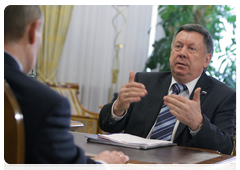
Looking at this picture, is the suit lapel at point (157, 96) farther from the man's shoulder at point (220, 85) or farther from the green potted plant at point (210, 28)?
the green potted plant at point (210, 28)

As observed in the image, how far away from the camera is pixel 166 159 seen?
3.60 feet

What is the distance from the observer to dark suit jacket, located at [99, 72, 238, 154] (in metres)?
1.60

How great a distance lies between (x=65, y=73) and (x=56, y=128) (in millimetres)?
4224

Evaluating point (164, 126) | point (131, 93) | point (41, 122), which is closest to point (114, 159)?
point (41, 122)

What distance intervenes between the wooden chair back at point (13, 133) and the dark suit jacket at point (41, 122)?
0.03 metres

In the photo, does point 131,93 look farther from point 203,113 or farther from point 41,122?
point 41,122

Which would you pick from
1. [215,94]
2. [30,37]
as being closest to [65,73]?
[215,94]

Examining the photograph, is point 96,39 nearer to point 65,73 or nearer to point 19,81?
point 65,73

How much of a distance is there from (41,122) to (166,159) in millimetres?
546

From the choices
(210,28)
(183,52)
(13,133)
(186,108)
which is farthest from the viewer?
(210,28)

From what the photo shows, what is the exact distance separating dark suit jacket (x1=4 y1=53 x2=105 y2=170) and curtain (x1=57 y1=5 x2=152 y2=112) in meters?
3.94

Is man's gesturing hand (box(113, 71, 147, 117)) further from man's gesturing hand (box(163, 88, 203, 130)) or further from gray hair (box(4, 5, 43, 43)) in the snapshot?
gray hair (box(4, 5, 43, 43))
